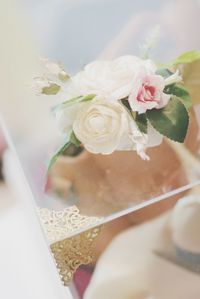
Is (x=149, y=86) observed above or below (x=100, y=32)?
below

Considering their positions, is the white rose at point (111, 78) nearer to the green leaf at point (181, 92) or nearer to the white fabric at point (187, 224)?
the green leaf at point (181, 92)

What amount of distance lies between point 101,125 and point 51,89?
0.45ft

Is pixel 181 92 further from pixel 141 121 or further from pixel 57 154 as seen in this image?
pixel 57 154

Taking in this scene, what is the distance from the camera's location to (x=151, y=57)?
1.12 meters

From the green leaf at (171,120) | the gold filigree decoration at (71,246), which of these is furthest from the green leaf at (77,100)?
the gold filigree decoration at (71,246)

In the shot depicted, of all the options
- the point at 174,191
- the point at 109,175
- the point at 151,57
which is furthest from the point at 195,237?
the point at 151,57

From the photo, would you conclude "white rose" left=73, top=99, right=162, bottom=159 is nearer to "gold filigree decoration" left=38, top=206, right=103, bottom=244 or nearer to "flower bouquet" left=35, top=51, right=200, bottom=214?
"flower bouquet" left=35, top=51, right=200, bottom=214

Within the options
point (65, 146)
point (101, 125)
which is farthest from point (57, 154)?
point (101, 125)

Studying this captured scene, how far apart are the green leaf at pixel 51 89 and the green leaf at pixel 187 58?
8.8 inches

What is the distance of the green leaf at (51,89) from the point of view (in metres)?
1.02

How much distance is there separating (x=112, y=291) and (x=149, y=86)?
35 centimetres

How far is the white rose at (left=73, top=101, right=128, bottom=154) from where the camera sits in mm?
950

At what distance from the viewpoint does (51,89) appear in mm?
1021

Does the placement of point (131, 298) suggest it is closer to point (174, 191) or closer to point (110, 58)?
point (174, 191)
